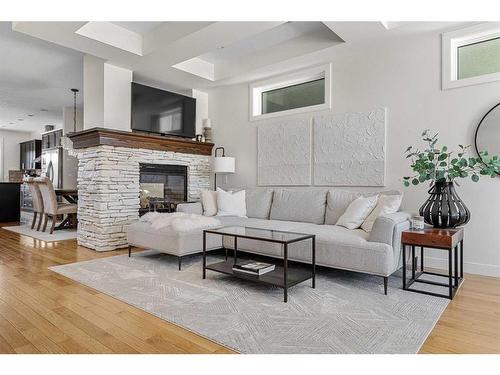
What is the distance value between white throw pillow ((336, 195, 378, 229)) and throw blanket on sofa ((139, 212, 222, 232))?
141cm

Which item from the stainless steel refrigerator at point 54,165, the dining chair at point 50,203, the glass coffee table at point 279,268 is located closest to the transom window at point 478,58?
the glass coffee table at point 279,268

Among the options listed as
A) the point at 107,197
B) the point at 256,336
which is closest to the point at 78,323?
the point at 256,336

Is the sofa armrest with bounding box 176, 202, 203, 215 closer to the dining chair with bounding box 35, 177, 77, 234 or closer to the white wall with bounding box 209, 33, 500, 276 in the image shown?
the white wall with bounding box 209, 33, 500, 276

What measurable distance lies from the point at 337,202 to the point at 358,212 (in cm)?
46

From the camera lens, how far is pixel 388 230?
105 inches

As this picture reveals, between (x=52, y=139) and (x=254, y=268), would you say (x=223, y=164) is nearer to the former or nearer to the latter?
(x=254, y=268)

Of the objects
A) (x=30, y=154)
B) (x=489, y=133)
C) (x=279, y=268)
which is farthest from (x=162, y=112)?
(x=30, y=154)

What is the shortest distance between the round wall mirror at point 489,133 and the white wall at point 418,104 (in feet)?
0.21

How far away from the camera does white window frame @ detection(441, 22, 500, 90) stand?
10.3ft

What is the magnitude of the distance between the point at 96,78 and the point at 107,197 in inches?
64.9

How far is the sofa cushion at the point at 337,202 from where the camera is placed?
366cm

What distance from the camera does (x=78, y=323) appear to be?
2.04 meters

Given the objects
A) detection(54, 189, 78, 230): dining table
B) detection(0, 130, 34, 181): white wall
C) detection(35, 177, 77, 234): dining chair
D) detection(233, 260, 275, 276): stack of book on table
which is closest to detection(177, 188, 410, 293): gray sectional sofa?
detection(233, 260, 275, 276): stack of book on table
